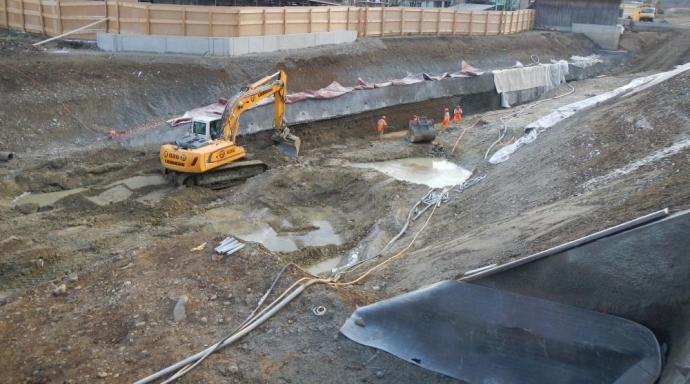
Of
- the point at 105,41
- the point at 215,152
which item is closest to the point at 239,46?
the point at 105,41

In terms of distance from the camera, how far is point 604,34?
128 ft

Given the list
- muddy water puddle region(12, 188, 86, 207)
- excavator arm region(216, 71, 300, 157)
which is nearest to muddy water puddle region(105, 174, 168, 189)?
muddy water puddle region(12, 188, 86, 207)

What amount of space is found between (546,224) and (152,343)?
5.84 metres

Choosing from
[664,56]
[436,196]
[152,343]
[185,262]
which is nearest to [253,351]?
[152,343]

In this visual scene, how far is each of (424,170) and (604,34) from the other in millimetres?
26106

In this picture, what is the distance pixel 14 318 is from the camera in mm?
8773

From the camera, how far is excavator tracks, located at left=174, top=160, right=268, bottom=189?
16109 mm

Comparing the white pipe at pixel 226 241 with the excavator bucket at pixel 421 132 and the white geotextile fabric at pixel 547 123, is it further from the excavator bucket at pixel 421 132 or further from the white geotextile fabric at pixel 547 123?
the excavator bucket at pixel 421 132

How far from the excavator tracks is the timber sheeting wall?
31336 mm

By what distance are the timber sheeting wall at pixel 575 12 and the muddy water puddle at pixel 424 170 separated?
26.0m

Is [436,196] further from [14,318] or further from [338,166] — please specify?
[14,318]

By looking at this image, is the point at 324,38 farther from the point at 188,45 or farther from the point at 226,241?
the point at 226,241

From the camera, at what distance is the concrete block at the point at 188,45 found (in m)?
23.0

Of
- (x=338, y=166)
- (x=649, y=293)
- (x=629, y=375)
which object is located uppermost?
(x=649, y=293)
